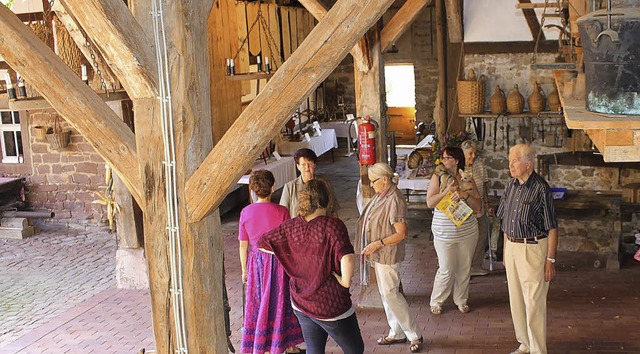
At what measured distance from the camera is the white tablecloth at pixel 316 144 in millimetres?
12711

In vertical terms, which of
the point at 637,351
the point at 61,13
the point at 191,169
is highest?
the point at 61,13

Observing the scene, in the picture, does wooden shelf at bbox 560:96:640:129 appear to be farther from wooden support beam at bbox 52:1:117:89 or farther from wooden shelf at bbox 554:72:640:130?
wooden support beam at bbox 52:1:117:89

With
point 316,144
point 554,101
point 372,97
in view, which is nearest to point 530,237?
point 372,97

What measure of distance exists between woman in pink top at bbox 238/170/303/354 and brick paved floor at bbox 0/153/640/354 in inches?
32.9

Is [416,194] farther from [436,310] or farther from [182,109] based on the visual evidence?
[182,109]

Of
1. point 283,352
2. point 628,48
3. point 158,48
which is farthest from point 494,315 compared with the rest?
point 158,48

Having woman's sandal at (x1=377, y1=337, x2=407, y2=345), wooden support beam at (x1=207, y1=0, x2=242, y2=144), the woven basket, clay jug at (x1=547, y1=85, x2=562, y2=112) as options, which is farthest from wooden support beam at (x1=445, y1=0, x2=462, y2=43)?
woman's sandal at (x1=377, y1=337, x2=407, y2=345)

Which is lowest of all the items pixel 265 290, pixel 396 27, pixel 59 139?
pixel 265 290

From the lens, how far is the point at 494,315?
698 centimetres

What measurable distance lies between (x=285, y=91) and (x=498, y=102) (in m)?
6.04

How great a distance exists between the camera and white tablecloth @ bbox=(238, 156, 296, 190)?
36.7ft

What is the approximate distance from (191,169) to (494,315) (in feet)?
12.6

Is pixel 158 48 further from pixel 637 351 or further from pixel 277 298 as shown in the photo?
pixel 637 351

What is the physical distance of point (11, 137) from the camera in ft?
38.7
